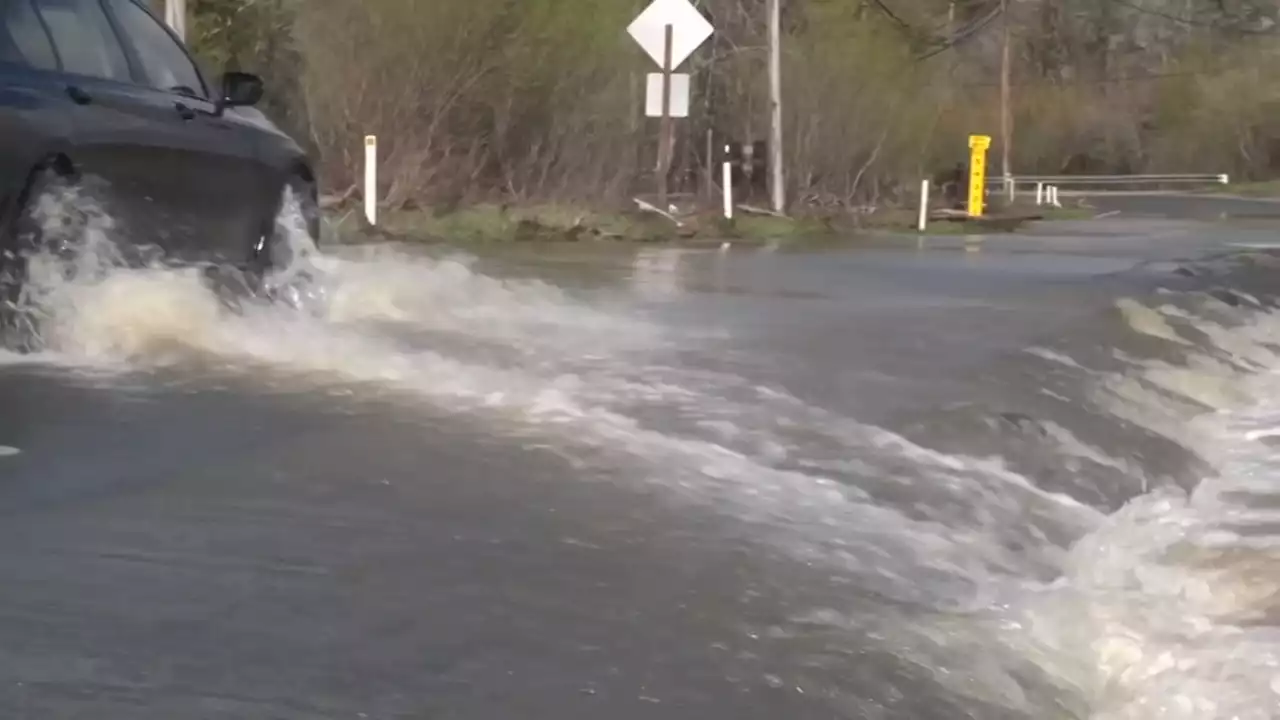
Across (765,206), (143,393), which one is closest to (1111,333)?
(143,393)

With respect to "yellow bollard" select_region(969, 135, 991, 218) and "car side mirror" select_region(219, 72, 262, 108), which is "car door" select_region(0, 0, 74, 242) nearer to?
"car side mirror" select_region(219, 72, 262, 108)

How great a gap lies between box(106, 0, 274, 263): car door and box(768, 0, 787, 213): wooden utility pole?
1772 cm

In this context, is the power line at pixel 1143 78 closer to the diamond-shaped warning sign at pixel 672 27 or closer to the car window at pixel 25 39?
the diamond-shaped warning sign at pixel 672 27

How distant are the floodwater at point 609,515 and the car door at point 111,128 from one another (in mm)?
184

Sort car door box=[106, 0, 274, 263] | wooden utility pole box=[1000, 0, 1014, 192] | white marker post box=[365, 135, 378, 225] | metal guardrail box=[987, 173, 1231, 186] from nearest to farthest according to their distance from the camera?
car door box=[106, 0, 274, 263] < white marker post box=[365, 135, 378, 225] < wooden utility pole box=[1000, 0, 1014, 192] < metal guardrail box=[987, 173, 1231, 186]

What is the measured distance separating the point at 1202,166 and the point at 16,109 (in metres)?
60.8

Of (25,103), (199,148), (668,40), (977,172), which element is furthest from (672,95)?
(25,103)

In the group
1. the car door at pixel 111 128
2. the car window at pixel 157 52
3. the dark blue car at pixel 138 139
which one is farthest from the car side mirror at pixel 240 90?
the car door at pixel 111 128

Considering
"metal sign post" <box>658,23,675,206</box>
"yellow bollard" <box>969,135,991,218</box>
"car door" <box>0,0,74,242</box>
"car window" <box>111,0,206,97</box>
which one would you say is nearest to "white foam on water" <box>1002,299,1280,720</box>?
"car door" <box>0,0,74,242</box>

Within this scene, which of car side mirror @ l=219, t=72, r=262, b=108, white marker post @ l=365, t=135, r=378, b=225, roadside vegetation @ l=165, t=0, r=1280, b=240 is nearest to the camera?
car side mirror @ l=219, t=72, r=262, b=108

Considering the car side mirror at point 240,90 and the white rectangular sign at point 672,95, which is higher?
the white rectangular sign at point 672,95

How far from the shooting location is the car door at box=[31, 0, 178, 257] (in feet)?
21.9

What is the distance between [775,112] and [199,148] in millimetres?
18921

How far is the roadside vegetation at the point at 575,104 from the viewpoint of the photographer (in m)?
20.3
